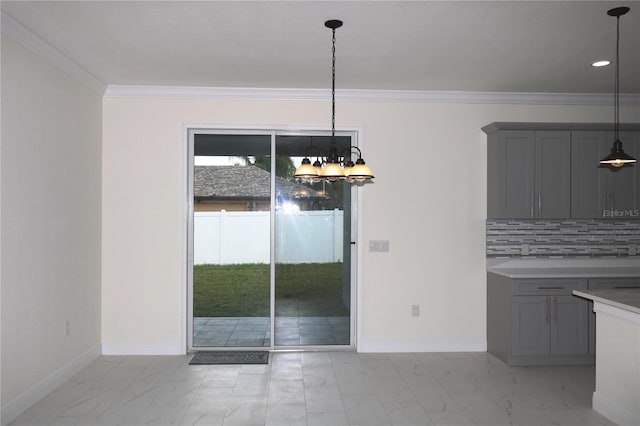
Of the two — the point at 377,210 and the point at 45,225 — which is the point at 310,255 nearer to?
the point at 377,210

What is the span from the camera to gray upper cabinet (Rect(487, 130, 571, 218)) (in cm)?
523

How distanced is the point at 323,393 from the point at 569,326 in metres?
2.47

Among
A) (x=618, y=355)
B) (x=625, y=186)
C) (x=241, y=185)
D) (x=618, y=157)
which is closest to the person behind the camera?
(x=618, y=355)

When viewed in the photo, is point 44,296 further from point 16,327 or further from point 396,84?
point 396,84

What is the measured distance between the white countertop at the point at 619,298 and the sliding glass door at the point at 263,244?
2440 millimetres

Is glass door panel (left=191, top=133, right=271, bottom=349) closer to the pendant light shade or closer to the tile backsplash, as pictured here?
the tile backsplash

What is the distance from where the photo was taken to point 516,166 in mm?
5230

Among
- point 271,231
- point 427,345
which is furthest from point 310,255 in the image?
point 427,345

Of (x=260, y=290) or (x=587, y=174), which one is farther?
(x=260, y=290)

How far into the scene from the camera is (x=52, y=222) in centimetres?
417

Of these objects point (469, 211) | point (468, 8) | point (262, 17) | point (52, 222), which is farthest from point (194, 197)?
point (468, 8)

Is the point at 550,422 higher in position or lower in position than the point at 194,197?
lower

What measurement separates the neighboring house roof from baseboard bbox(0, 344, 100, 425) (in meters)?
1.87

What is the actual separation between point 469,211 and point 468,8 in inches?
105
